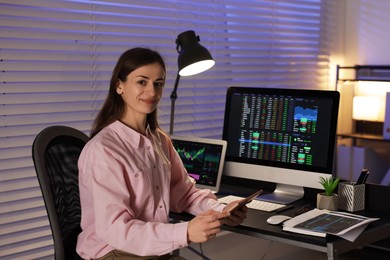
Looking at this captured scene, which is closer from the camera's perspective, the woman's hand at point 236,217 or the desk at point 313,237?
the desk at point 313,237

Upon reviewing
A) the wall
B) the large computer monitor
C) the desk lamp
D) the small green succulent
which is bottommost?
the small green succulent

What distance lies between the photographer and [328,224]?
219cm

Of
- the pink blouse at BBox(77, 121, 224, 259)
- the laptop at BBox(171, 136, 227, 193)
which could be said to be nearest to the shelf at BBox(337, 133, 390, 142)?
the laptop at BBox(171, 136, 227, 193)

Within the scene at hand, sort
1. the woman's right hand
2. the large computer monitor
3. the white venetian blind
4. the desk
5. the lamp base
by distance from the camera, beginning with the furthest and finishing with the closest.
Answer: the lamp base
the white venetian blind
the large computer monitor
the desk
the woman's right hand

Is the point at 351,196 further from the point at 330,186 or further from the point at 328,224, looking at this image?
the point at 328,224

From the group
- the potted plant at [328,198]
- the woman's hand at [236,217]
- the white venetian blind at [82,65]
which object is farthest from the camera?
the white venetian blind at [82,65]

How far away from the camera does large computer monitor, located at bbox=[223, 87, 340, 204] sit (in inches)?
103

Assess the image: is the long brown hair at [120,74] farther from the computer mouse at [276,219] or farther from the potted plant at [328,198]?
the potted plant at [328,198]

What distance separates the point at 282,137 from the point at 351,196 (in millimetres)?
424

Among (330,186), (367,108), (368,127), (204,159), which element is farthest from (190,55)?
(368,127)

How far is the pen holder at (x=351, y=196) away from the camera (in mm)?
2443

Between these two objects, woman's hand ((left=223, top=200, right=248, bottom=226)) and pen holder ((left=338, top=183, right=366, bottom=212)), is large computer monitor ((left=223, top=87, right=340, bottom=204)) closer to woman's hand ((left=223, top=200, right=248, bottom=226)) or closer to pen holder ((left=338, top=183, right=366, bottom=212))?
pen holder ((left=338, top=183, right=366, bottom=212))

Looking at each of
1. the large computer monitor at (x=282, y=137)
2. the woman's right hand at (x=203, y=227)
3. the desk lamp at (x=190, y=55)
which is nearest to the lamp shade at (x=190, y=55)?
the desk lamp at (x=190, y=55)

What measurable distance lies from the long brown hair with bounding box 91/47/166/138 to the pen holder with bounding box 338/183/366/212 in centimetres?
87
